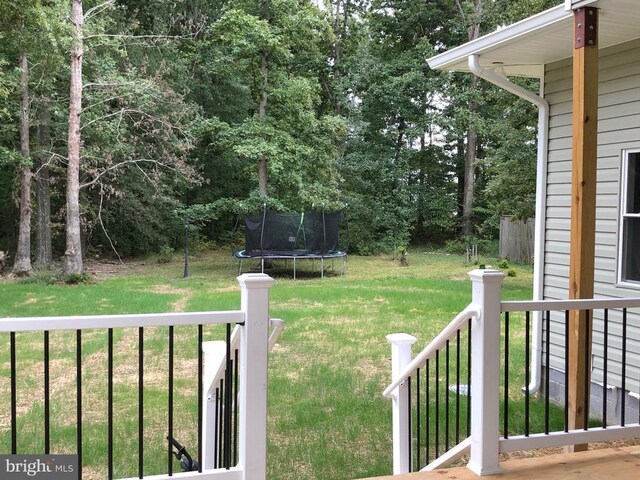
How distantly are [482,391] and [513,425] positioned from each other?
2.35 metres

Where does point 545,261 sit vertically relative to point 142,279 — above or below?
above

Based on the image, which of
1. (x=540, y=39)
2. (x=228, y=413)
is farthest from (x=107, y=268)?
(x=228, y=413)

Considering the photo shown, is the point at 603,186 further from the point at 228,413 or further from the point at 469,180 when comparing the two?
the point at 469,180

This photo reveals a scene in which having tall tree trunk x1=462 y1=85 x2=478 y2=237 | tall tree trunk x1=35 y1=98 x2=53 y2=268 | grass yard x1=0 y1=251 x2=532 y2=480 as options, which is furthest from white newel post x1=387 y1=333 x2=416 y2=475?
tall tree trunk x1=462 y1=85 x2=478 y2=237

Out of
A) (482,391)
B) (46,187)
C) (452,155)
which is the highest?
(452,155)

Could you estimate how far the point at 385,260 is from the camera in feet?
54.0

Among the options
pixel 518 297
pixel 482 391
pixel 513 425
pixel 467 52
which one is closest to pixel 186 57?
pixel 518 297

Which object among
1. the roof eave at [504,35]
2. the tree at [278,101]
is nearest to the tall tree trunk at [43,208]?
→ the tree at [278,101]

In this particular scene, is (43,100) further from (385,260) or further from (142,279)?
(385,260)

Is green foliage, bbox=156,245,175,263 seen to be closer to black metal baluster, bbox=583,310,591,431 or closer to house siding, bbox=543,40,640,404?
house siding, bbox=543,40,640,404

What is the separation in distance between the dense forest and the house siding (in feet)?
18.9

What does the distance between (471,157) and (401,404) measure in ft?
56.0

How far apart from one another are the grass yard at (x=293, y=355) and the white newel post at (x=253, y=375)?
169 cm

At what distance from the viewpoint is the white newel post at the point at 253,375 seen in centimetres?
208
